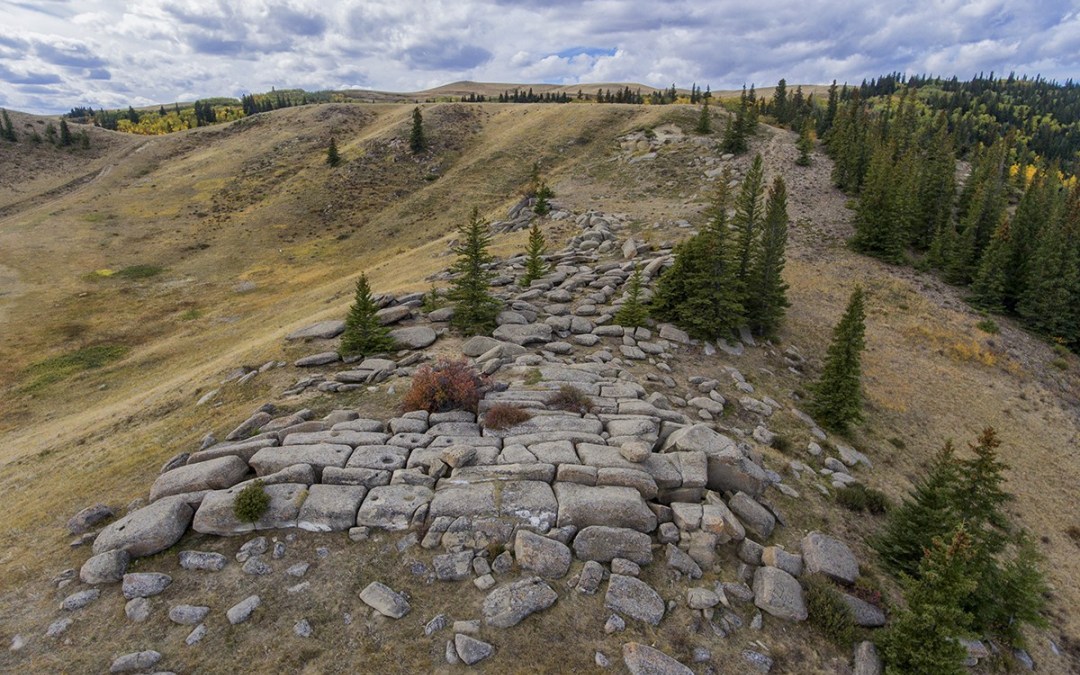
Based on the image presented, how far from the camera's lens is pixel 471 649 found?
356 inches

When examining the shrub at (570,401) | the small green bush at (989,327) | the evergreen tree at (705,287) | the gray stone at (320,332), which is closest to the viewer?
the shrub at (570,401)

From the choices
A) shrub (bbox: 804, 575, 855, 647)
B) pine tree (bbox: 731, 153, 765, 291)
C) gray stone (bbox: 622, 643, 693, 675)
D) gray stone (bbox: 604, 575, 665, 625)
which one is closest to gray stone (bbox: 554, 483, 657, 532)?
gray stone (bbox: 604, 575, 665, 625)

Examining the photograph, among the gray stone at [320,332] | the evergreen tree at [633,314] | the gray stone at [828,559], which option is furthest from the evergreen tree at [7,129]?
the gray stone at [828,559]

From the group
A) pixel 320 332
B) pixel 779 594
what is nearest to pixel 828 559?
pixel 779 594

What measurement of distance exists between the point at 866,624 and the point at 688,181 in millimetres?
53717

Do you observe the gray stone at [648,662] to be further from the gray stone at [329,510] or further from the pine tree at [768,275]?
the pine tree at [768,275]

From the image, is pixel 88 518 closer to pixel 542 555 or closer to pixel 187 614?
pixel 187 614

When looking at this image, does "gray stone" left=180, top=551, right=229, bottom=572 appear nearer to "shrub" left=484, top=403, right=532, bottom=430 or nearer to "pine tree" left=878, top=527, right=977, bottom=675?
"shrub" left=484, top=403, right=532, bottom=430

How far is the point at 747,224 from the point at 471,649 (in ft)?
84.5

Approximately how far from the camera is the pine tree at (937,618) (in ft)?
29.0

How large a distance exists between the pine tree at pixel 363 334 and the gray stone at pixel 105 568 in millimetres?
12036

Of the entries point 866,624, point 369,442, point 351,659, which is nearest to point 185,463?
point 369,442

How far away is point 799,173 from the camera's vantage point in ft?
198

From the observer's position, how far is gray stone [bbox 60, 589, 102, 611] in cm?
978
